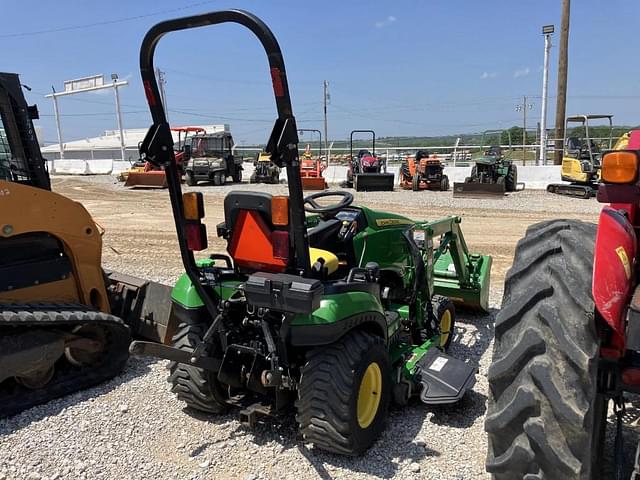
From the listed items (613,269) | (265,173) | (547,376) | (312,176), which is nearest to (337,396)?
(547,376)

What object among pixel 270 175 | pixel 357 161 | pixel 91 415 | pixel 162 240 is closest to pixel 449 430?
pixel 91 415

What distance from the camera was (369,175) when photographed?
1916 centimetres

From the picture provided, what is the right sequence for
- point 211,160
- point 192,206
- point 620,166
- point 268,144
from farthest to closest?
point 211,160
point 192,206
point 268,144
point 620,166

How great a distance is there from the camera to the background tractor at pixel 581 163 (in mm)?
16266

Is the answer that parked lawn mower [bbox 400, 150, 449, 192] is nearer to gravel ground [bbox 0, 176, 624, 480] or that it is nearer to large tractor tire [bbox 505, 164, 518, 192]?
large tractor tire [bbox 505, 164, 518, 192]

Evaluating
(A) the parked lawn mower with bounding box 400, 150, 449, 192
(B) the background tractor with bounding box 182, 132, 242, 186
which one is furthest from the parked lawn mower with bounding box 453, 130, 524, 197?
(B) the background tractor with bounding box 182, 132, 242, 186

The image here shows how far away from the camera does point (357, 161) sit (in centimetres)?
2089

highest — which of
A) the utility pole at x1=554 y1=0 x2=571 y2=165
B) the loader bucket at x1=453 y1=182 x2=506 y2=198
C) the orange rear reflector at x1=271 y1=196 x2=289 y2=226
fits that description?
the utility pole at x1=554 y1=0 x2=571 y2=165

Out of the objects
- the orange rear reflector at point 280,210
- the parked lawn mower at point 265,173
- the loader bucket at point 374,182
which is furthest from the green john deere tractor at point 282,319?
the parked lawn mower at point 265,173

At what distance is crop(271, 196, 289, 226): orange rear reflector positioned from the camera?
299 centimetres

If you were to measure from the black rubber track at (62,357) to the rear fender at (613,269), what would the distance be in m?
3.59

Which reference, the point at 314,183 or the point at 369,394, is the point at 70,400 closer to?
the point at 369,394

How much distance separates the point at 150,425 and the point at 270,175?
2033 cm

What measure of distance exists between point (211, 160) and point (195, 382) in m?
19.9
